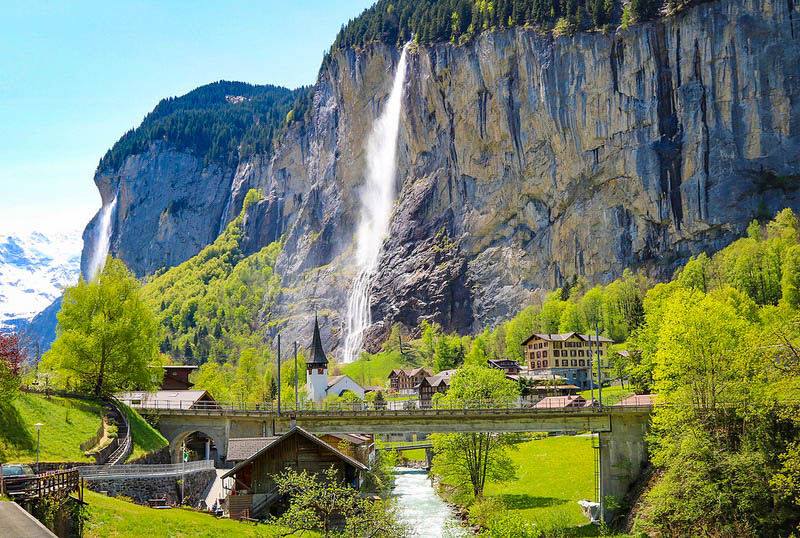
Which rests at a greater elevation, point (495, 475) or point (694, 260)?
point (694, 260)

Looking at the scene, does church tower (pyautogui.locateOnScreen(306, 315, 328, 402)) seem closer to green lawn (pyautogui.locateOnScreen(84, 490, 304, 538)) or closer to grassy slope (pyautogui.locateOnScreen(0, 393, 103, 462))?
grassy slope (pyautogui.locateOnScreen(0, 393, 103, 462))

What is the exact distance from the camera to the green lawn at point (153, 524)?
118 ft

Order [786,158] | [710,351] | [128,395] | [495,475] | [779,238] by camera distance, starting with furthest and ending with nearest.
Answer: [786,158] < [779,238] < [128,395] < [495,475] < [710,351]

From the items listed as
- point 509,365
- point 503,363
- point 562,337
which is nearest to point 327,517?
point 562,337

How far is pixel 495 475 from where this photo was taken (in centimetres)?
7025

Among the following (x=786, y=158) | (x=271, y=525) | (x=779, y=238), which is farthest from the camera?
(x=786, y=158)

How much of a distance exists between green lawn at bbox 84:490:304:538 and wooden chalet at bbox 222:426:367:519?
16.1 feet

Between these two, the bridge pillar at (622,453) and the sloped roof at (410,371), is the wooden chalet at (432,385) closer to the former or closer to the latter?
the sloped roof at (410,371)

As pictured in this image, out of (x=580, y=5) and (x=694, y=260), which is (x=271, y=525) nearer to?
(x=694, y=260)

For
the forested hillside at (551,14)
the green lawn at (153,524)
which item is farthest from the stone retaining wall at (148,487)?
the forested hillside at (551,14)

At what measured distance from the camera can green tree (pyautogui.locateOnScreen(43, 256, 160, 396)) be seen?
7556cm

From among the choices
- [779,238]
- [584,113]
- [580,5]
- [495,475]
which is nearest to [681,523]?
[495,475]

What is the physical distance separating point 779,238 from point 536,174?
53.5 metres

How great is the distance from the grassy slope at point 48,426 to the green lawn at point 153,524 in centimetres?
1053
